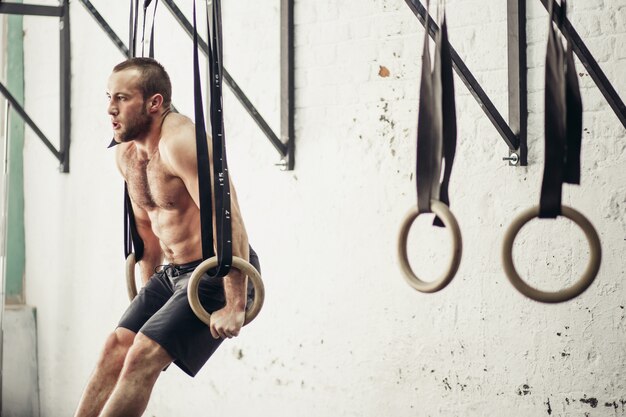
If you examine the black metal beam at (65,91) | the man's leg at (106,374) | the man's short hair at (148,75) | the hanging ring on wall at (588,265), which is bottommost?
the man's leg at (106,374)

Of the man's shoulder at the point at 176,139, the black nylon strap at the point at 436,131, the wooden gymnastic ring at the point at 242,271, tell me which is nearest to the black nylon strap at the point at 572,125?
the black nylon strap at the point at 436,131

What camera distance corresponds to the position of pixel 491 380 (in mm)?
2652

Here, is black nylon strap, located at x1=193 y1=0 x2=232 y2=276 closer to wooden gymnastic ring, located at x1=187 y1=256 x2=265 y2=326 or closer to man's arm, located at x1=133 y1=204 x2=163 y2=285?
wooden gymnastic ring, located at x1=187 y1=256 x2=265 y2=326

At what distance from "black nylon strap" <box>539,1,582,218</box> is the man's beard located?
39.6 inches

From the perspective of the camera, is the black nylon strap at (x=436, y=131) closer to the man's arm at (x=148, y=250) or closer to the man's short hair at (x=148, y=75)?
the man's short hair at (x=148, y=75)

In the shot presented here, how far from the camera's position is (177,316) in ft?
6.39

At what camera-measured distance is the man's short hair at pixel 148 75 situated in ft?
6.50

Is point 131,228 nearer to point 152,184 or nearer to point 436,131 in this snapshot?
point 152,184

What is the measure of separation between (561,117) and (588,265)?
24 centimetres

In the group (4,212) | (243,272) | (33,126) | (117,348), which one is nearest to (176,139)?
(243,272)

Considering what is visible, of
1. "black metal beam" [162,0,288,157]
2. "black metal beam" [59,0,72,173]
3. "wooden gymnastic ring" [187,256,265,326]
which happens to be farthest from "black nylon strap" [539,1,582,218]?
"black metal beam" [59,0,72,173]

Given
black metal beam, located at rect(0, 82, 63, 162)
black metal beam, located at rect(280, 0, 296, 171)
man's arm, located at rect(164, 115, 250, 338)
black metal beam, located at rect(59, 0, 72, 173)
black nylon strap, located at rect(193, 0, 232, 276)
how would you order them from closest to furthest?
1. black nylon strap, located at rect(193, 0, 232, 276)
2. man's arm, located at rect(164, 115, 250, 338)
3. black metal beam, located at rect(280, 0, 296, 171)
4. black metal beam, located at rect(0, 82, 63, 162)
5. black metal beam, located at rect(59, 0, 72, 173)

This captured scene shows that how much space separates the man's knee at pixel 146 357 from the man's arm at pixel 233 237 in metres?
0.19

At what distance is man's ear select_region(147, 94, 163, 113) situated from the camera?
6.56 ft
